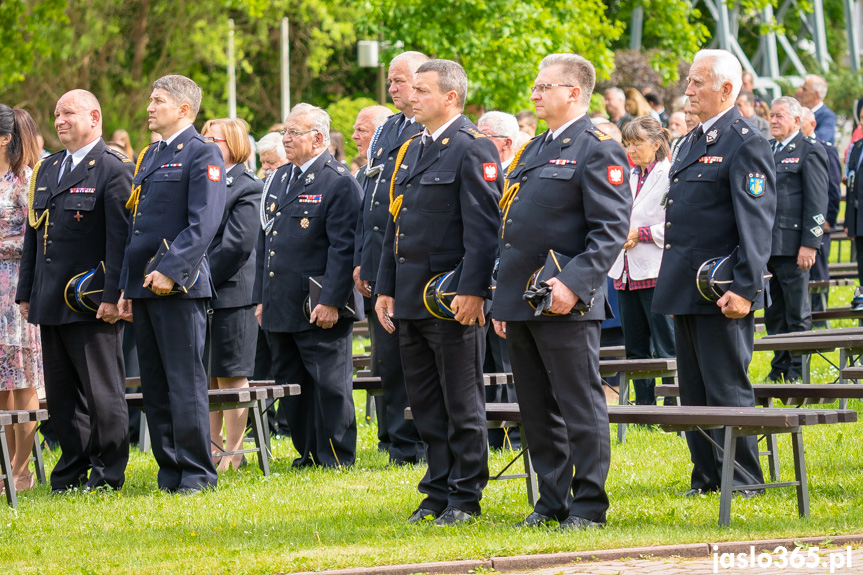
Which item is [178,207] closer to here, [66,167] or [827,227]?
[66,167]

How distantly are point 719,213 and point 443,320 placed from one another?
1571mm

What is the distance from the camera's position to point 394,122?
881 centimetres

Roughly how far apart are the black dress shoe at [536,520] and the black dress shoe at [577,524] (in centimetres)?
11

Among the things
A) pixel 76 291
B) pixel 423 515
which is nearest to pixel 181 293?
pixel 76 291

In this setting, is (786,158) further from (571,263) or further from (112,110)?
(112,110)

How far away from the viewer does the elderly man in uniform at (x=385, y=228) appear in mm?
8359

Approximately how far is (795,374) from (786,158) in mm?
2011

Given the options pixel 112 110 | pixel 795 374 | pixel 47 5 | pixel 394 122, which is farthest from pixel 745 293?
pixel 112 110

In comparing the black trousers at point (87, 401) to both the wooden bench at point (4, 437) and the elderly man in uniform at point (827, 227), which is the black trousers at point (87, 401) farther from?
the elderly man in uniform at point (827, 227)

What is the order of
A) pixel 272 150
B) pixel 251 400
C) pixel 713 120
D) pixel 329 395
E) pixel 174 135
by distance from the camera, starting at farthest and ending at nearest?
pixel 272 150, pixel 329 395, pixel 251 400, pixel 174 135, pixel 713 120

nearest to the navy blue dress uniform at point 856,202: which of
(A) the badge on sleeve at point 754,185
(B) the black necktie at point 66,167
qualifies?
(A) the badge on sleeve at point 754,185

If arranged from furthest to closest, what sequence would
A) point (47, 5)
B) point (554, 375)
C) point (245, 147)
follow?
point (47, 5) < point (245, 147) < point (554, 375)

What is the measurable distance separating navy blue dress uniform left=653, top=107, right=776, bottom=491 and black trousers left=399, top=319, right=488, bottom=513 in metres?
1.15

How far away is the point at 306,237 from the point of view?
29.5ft
